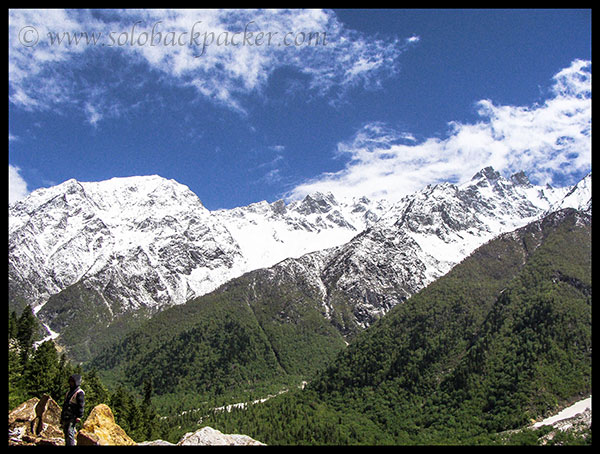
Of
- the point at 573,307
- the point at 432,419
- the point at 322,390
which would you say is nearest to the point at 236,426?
the point at 322,390

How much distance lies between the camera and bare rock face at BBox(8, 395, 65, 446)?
1982 cm

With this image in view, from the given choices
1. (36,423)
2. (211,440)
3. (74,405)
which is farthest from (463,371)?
(74,405)

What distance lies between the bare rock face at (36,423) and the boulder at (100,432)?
228cm

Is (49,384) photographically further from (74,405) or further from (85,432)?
(74,405)

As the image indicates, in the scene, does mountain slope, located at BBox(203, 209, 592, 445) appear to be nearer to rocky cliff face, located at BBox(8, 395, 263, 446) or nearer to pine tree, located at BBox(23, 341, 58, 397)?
pine tree, located at BBox(23, 341, 58, 397)

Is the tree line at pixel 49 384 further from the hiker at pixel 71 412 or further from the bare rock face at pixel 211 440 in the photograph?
the hiker at pixel 71 412

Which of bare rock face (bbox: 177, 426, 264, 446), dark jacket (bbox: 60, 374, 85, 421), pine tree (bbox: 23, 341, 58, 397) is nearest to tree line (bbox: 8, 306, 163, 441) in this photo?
pine tree (bbox: 23, 341, 58, 397)

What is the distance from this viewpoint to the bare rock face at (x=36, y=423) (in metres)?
19.8

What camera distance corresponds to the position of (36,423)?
70.1 feet

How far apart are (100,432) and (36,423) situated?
6.26 meters

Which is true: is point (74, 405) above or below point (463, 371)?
above

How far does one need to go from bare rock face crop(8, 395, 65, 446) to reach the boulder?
7.47 ft
